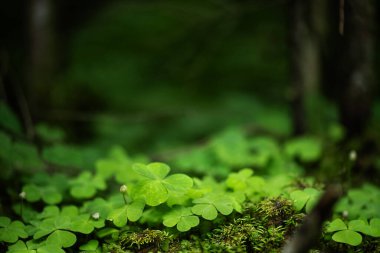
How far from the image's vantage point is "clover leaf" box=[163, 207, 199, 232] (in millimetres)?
1714

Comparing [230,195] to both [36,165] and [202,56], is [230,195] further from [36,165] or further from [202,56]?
[202,56]

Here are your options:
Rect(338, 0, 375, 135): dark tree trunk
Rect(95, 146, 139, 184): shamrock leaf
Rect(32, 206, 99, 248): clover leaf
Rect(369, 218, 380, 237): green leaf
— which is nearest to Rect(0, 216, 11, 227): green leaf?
Rect(32, 206, 99, 248): clover leaf

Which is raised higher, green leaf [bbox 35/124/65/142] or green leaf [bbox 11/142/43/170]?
green leaf [bbox 35/124/65/142]

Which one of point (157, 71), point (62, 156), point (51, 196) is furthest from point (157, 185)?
point (157, 71)

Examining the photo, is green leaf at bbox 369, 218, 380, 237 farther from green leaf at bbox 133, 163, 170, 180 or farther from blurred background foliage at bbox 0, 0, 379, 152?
blurred background foliage at bbox 0, 0, 379, 152

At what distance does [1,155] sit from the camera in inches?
95.7

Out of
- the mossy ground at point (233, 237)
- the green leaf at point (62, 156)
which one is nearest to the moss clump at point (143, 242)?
the mossy ground at point (233, 237)

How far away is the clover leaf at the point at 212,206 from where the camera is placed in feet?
5.71

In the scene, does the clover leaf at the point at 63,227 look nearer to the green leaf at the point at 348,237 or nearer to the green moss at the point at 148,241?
the green moss at the point at 148,241

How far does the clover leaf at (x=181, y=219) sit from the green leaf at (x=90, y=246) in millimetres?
405

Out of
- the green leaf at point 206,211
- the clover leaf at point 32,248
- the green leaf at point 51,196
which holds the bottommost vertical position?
the clover leaf at point 32,248

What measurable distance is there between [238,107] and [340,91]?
221cm

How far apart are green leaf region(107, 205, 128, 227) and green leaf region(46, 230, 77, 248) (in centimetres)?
22

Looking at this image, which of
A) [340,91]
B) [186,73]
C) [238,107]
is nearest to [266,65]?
[238,107]
